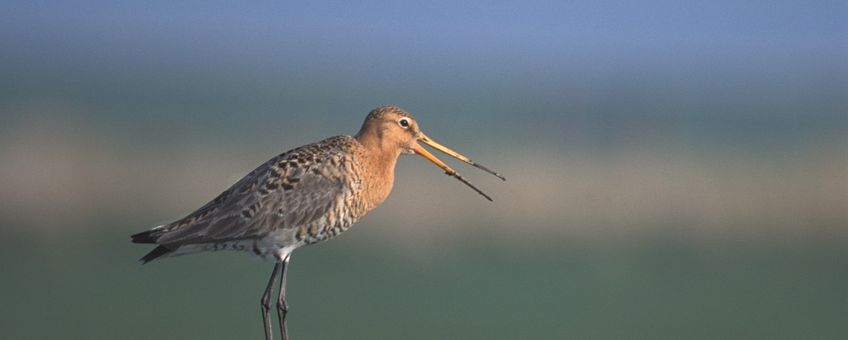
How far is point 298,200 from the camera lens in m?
11.8

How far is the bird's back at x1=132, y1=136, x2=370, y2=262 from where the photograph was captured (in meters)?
11.7

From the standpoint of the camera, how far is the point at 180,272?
57938 mm

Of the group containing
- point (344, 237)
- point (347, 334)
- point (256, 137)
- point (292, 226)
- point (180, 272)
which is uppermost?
point (256, 137)

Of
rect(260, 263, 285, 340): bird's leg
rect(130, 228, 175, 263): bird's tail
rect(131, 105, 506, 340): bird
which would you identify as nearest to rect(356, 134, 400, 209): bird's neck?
rect(131, 105, 506, 340): bird

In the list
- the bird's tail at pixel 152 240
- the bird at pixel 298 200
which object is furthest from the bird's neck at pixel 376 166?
the bird's tail at pixel 152 240

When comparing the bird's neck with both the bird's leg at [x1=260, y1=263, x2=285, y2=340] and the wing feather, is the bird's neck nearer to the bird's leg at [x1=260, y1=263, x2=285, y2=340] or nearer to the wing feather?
the wing feather

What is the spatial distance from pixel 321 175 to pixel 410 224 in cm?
4148

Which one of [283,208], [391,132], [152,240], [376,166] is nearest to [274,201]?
[283,208]

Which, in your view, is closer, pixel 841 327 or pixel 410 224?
pixel 841 327

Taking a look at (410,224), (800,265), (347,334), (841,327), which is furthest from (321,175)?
(800,265)

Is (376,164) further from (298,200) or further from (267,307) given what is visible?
(267,307)

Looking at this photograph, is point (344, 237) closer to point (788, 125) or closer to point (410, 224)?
point (410, 224)

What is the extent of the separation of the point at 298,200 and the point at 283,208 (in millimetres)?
151

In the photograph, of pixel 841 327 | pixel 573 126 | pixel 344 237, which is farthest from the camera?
pixel 573 126
